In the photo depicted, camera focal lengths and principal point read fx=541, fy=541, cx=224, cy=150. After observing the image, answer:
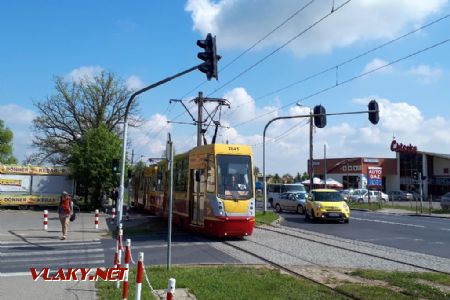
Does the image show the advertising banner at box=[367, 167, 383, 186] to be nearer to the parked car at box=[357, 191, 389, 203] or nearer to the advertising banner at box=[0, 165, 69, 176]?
the parked car at box=[357, 191, 389, 203]

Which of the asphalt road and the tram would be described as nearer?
the asphalt road

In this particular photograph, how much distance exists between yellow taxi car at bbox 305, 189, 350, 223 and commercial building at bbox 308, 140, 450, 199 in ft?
162

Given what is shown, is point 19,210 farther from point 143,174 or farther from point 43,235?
point 43,235

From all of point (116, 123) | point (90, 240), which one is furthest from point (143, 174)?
point (90, 240)

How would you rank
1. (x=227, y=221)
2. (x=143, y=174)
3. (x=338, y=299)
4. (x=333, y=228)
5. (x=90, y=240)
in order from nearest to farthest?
(x=338, y=299) → (x=227, y=221) → (x=90, y=240) → (x=333, y=228) → (x=143, y=174)

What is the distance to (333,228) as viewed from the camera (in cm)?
2533

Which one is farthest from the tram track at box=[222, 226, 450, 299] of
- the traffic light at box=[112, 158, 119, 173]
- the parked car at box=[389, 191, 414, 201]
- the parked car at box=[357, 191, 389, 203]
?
the parked car at box=[389, 191, 414, 201]

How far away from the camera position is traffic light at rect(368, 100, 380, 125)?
24.4m

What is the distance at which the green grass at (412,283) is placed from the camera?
29.5 feet

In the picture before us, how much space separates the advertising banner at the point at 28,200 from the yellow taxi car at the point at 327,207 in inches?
831

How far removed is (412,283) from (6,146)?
77.9m

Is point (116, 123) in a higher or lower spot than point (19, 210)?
higher

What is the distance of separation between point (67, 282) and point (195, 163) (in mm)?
10954

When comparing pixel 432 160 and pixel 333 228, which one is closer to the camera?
pixel 333 228
